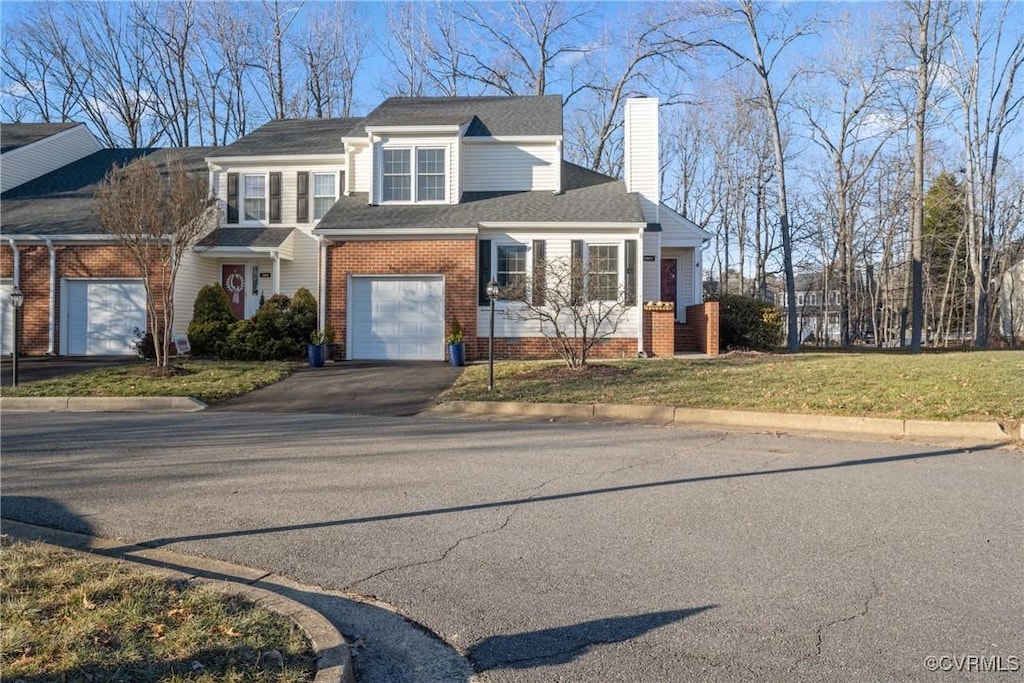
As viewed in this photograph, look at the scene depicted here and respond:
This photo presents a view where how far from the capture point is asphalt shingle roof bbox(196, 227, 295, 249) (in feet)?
69.7

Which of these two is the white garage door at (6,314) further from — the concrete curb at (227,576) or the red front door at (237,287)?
the concrete curb at (227,576)

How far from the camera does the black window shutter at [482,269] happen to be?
1873 centimetres

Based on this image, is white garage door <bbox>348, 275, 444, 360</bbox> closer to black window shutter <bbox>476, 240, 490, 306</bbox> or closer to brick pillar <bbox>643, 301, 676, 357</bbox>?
black window shutter <bbox>476, 240, 490, 306</bbox>

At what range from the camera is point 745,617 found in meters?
3.81

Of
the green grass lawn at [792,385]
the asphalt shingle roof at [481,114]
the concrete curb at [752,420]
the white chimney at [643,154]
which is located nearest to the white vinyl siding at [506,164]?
the asphalt shingle roof at [481,114]

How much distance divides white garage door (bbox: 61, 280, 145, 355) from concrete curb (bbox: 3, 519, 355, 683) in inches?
650

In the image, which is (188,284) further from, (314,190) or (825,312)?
(825,312)

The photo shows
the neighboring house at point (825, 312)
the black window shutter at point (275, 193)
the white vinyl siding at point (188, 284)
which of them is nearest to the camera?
the white vinyl siding at point (188, 284)

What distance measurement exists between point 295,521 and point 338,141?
19.5 metres

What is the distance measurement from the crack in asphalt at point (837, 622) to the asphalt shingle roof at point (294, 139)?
2106 cm

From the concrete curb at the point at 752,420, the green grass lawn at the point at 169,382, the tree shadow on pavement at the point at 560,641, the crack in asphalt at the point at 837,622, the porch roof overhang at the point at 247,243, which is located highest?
the porch roof overhang at the point at 247,243

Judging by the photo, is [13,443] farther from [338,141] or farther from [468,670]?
[338,141]

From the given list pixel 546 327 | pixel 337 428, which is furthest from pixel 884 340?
pixel 337 428

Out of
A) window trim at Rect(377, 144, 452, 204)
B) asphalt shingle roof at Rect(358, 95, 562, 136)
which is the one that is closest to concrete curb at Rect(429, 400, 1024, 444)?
window trim at Rect(377, 144, 452, 204)
